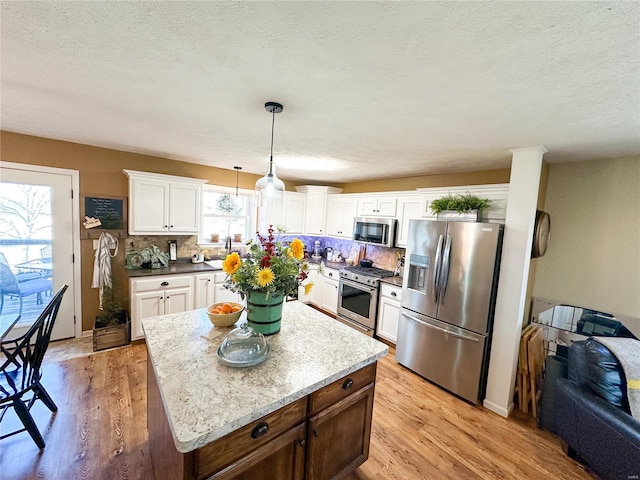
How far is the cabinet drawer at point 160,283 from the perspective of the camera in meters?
3.11

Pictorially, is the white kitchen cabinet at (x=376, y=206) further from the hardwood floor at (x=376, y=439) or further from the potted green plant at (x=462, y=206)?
the hardwood floor at (x=376, y=439)

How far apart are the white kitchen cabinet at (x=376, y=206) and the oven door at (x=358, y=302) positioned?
111cm

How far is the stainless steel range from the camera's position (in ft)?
12.2

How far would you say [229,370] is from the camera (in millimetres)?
1317

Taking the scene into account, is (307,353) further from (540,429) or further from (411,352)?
(540,429)

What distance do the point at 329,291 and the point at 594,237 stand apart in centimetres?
330

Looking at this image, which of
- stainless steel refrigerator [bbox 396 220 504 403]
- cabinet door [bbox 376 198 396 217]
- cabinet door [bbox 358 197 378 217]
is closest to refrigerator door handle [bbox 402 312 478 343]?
stainless steel refrigerator [bbox 396 220 504 403]

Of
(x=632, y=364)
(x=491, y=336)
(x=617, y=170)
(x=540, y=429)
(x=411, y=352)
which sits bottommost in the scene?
(x=540, y=429)

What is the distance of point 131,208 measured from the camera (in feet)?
10.8

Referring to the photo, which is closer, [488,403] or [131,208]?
[488,403]

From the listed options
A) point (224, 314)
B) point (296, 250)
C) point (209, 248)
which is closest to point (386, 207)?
point (296, 250)

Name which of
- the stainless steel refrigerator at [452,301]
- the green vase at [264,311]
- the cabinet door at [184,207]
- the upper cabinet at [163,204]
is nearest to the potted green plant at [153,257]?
the upper cabinet at [163,204]

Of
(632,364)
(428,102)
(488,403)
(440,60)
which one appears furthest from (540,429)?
(440,60)

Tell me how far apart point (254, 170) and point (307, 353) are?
335 cm
